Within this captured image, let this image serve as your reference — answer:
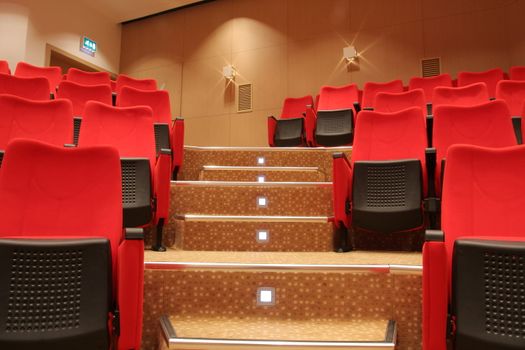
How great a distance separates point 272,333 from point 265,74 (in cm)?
305

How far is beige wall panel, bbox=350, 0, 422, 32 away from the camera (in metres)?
3.15

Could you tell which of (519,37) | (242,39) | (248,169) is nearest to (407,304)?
(248,169)

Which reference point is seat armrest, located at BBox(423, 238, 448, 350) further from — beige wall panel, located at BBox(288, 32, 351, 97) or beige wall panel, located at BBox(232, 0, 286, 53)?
beige wall panel, located at BBox(232, 0, 286, 53)

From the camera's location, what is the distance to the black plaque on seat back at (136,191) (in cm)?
110

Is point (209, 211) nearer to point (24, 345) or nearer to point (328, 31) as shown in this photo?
point (24, 345)

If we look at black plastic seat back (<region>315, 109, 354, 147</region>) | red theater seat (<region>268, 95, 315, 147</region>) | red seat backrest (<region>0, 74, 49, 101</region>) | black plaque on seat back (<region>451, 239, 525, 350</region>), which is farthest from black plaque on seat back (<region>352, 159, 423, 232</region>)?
red theater seat (<region>268, 95, 315, 147</region>)

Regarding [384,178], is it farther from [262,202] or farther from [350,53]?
[350,53]

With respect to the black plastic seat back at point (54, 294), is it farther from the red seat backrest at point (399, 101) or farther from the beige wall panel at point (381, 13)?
the beige wall panel at point (381, 13)

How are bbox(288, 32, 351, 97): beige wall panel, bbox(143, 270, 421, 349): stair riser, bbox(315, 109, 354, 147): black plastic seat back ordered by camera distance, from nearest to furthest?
1. bbox(143, 270, 421, 349): stair riser
2. bbox(315, 109, 354, 147): black plastic seat back
3. bbox(288, 32, 351, 97): beige wall panel

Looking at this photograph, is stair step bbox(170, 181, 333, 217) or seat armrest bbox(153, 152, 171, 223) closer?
seat armrest bbox(153, 152, 171, 223)

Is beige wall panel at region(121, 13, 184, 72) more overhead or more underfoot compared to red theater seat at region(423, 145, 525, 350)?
more overhead

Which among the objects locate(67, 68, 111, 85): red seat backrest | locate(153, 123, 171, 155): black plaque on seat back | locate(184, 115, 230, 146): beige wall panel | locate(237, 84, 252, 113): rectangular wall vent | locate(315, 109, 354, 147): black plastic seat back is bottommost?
locate(153, 123, 171, 155): black plaque on seat back

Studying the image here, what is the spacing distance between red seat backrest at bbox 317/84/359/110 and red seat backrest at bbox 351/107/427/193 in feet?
3.92

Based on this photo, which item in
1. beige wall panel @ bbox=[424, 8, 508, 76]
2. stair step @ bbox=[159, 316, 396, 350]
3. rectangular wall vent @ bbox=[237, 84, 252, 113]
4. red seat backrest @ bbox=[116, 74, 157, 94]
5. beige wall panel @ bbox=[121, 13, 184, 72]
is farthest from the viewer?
beige wall panel @ bbox=[121, 13, 184, 72]
